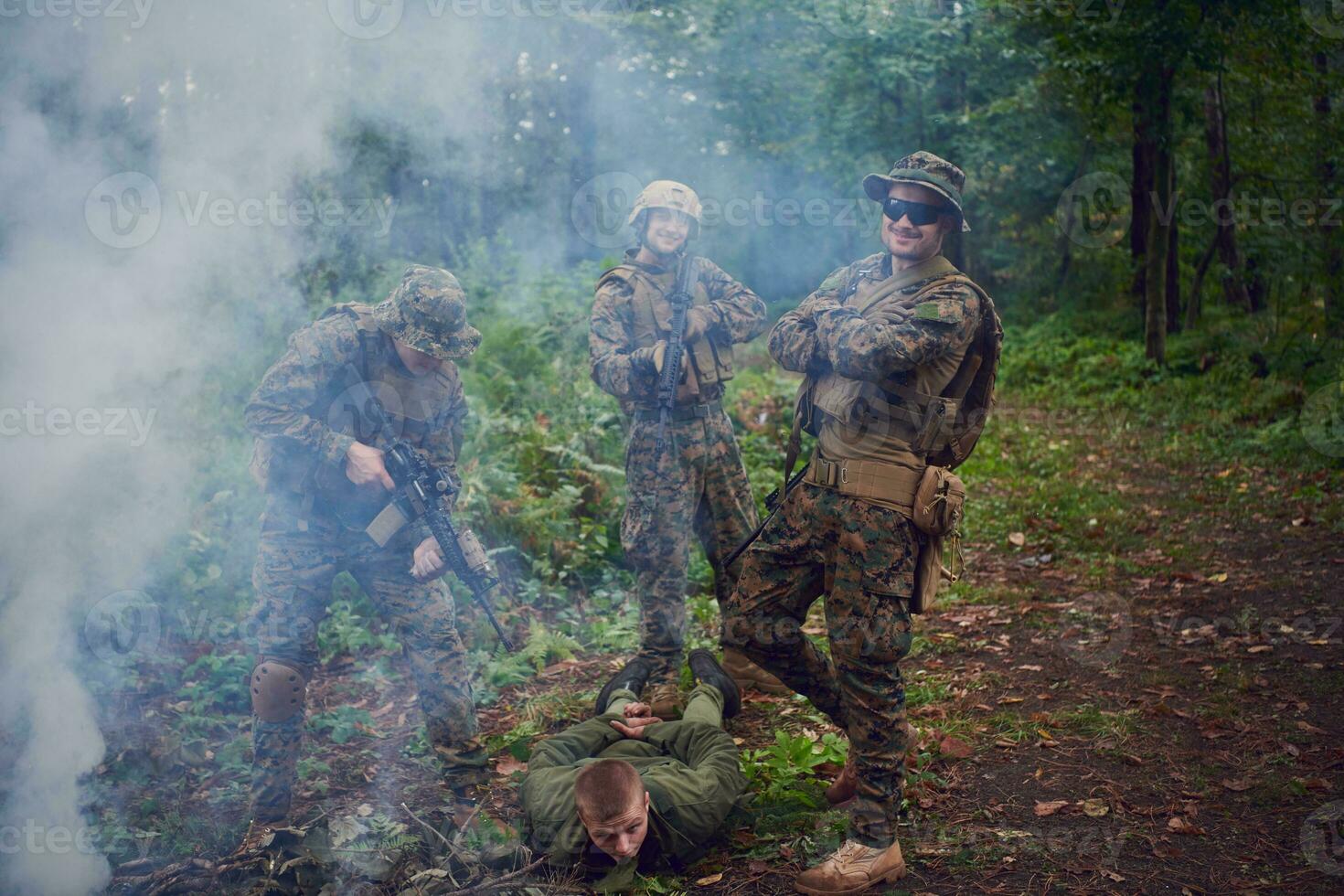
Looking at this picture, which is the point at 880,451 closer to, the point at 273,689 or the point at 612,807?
the point at 612,807

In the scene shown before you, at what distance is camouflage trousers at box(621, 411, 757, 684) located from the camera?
500 centimetres

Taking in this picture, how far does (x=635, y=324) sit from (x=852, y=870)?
283 centimetres

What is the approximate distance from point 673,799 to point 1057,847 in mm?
1489

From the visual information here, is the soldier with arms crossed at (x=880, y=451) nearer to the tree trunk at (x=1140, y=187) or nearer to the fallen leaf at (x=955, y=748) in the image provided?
the fallen leaf at (x=955, y=748)

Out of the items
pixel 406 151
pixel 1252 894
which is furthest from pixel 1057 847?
pixel 406 151

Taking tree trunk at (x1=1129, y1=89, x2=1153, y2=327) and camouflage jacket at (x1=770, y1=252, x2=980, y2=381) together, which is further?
tree trunk at (x1=1129, y1=89, x2=1153, y2=327)

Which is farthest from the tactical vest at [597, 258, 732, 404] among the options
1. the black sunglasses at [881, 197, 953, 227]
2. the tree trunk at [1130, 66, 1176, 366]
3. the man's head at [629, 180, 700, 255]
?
the tree trunk at [1130, 66, 1176, 366]

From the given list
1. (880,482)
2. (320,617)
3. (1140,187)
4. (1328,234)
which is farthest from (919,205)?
(1140,187)

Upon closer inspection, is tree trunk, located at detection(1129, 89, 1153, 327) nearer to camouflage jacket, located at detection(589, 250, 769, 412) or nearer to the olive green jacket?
camouflage jacket, located at detection(589, 250, 769, 412)

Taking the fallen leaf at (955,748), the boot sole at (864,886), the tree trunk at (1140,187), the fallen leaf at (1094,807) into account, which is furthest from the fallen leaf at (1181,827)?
the tree trunk at (1140,187)

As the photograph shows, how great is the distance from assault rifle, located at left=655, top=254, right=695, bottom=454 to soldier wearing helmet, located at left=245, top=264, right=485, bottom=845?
1.06m

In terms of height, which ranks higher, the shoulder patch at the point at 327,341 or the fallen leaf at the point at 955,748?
the shoulder patch at the point at 327,341

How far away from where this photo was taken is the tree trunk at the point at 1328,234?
417 inches

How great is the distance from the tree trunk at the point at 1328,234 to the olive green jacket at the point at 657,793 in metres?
10.0
